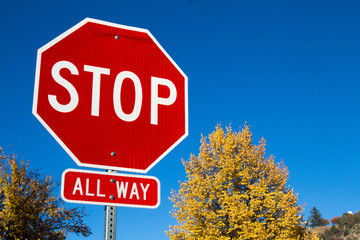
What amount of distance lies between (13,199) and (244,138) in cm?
1254

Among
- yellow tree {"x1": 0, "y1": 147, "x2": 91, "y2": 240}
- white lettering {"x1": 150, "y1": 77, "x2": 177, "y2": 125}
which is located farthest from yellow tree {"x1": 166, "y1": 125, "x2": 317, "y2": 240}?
white lettering {"x1": 150, "y1": 77, "x2": 177, "y2": 125}

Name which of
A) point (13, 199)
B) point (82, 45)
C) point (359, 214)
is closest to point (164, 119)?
point (82, 45)

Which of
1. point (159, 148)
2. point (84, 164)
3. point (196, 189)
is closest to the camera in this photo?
point (84, 164)

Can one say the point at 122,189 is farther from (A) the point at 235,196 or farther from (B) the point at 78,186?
(A) the point at 235,196

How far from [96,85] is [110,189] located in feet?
2.50

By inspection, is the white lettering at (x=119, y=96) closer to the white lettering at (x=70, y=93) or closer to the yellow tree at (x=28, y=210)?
the white lettering at (x=70, y=93)

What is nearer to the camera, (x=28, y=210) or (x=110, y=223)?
(x=110, y=223)

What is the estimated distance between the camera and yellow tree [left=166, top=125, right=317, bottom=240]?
20.0m

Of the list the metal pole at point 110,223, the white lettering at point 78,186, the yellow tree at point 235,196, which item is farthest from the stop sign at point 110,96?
the yellow tree at point 235,196

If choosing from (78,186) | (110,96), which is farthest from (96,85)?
(78,186)

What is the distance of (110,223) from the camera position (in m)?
2.71

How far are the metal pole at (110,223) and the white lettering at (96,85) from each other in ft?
2.22

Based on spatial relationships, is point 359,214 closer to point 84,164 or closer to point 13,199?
point 13,199

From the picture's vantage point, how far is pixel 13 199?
19.7 metres
